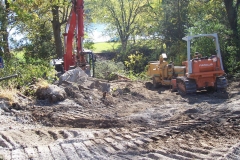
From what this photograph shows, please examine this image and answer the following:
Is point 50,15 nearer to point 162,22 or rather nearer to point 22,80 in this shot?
point 162,22

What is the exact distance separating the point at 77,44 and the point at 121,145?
9496 mm

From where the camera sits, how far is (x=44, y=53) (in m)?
25.7

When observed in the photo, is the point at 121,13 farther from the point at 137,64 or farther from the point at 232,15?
the point at 232,15

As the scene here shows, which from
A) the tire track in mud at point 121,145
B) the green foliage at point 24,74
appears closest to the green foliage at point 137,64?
the green foliage at point 24,74

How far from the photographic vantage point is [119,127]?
7621mm

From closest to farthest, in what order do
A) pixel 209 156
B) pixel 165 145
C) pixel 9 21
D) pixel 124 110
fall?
1. pixel 209 156
2. pixel 165 145
3. pixel 124 110
4. pixel 9 21

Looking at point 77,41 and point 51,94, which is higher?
point 77,41

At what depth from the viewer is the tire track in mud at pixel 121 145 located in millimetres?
5539

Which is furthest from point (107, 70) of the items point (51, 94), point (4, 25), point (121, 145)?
point (121, 145)

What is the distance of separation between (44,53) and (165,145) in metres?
20.8

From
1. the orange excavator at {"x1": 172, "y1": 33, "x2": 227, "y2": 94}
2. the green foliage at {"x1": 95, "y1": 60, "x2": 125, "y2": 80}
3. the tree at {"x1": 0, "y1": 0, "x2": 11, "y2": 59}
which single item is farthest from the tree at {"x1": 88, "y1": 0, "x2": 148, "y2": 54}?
the orange excavator at {"x1": 172, "y1": 33, "x2": 227, "y2": 94}

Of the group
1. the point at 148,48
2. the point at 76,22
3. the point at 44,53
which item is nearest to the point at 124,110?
the point at 76,22

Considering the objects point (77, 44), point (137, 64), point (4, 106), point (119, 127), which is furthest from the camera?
point (137, 64)

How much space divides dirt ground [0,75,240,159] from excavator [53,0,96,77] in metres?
3.79
